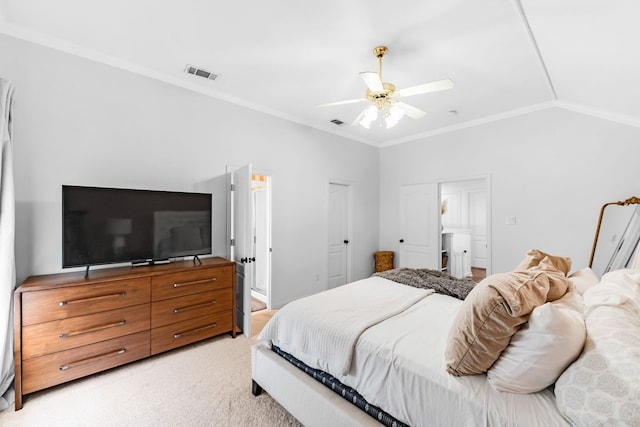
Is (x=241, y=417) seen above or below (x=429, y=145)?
below

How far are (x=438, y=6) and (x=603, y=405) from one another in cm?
236

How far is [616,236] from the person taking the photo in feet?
10.8

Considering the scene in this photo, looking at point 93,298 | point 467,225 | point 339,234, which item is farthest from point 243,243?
point 467,225

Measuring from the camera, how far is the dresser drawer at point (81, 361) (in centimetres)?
210

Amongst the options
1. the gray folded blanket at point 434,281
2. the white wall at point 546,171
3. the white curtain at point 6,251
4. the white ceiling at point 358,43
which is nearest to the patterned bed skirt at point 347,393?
the gray folded blanket at point 434,281

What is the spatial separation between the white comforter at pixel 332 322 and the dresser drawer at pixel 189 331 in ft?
3.63

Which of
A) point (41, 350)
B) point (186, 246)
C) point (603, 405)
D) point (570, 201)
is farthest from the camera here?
point (570, 201)

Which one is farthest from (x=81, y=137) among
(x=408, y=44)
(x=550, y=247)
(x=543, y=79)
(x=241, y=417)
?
(x=550, y=247)

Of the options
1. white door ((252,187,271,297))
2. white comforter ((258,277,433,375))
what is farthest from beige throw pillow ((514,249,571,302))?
white door ((252,187,271,297))

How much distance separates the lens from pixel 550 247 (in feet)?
12.3

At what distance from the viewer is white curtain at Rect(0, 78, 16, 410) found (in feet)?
6.73

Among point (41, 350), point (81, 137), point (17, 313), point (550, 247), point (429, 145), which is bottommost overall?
point (41, 350)

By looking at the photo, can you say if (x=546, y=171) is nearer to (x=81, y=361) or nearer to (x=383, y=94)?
(x=383, y=94)

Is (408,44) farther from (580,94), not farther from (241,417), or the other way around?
(241,417)
